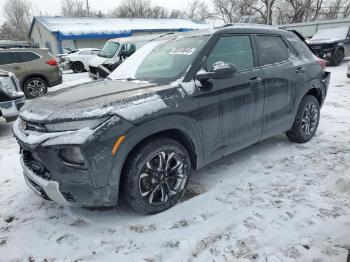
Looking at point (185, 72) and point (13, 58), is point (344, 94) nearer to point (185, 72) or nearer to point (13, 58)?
point (185, 72)

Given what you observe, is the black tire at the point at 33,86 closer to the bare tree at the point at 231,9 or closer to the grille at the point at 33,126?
the grille at the point at 33,126

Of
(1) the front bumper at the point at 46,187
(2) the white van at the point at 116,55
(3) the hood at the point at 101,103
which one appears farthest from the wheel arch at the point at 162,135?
(2) the white van at the point at 116,55

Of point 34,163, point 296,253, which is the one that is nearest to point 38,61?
point 34,163

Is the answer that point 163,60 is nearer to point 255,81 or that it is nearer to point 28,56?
point 255,81

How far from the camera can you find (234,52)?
11.6 feet

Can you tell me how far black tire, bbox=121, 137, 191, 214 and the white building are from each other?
2880 centimetres

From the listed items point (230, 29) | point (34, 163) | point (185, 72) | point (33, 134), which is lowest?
point (34, 163)

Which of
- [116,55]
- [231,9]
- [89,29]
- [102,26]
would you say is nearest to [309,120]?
[116,55]

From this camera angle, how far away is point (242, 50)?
11.9 ft

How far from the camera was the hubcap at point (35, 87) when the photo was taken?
9.76 m

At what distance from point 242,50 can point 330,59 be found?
39.4ft

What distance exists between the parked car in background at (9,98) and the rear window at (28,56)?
14.4 ft

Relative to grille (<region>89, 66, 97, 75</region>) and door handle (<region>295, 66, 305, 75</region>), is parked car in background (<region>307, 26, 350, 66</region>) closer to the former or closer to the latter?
grille (<region>89, 66, 97, 75</region>)

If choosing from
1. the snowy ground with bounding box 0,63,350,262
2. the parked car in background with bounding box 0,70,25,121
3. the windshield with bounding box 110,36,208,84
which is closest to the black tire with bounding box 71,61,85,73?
the parked car in background with bounding box 0,70,25,121
